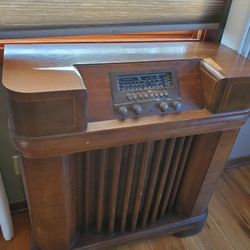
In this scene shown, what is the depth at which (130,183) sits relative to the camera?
978mm

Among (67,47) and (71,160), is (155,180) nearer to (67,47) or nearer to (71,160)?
(71,160)

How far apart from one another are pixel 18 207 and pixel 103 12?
1.01 metres

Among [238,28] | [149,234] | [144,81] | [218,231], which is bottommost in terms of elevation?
[218,231]

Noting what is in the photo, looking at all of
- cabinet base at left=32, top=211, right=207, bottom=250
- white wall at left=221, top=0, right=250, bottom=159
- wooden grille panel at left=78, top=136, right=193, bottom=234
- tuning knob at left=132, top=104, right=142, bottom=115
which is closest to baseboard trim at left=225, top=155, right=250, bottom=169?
cabinet base at left=32, top=211, right=207, bottom=250

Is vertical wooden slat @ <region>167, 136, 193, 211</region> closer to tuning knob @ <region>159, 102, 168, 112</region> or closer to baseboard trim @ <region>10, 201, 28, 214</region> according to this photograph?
tuning knob @ <region>159, 102, 168, 112</region>

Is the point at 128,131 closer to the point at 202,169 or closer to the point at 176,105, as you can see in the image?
the point at 176,105

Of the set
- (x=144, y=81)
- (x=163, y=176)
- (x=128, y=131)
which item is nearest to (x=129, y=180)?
(x=163, y=176)

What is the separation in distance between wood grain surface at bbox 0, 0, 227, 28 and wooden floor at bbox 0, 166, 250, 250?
37.2 inches

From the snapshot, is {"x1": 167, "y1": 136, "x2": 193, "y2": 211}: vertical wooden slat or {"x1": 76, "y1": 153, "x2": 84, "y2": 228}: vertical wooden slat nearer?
{"x1": 76, "y1": 153, "x2": 84, "y2": 228}: vertical wooden slat

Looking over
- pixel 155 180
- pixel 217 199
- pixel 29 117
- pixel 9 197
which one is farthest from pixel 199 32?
pixel 9 197

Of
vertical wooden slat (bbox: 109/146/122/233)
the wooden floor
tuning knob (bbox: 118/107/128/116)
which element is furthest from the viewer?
the wooden floor

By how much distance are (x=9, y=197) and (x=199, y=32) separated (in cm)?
113

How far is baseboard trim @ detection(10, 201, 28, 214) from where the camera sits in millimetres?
1311

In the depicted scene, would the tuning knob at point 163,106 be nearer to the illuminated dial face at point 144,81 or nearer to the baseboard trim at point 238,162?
the illuminated dial face at point 144,81
